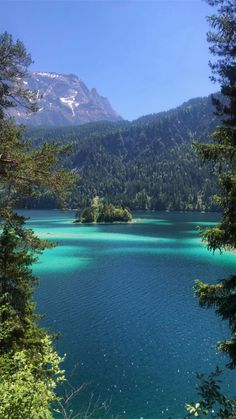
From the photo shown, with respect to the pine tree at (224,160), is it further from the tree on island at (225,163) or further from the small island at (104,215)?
the small island at (104,215)

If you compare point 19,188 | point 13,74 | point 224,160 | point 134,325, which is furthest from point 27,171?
point 134,325

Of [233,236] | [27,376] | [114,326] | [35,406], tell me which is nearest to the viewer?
[35,406]

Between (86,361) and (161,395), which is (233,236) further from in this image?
(86,361)

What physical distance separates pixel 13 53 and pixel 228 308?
12.1m

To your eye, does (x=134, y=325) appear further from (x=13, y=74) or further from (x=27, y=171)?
(x=13, y=74)

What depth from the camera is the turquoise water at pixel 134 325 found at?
93.7 ft

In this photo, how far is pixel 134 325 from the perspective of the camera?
1678 inches

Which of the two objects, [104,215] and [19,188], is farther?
[104,215]

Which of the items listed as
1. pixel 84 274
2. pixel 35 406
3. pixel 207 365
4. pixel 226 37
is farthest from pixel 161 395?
pixel 84 274

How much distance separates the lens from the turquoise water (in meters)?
28.5

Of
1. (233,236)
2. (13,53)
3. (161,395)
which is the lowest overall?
(161,395)

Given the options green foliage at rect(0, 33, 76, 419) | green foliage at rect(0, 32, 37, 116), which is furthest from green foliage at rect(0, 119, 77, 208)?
green foliage at rect(0, 32, 37, 116)

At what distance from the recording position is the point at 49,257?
3556 inches

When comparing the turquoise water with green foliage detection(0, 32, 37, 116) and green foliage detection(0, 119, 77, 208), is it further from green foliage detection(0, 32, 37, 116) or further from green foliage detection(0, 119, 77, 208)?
green foliage detection(0, 32, 37, 116)
